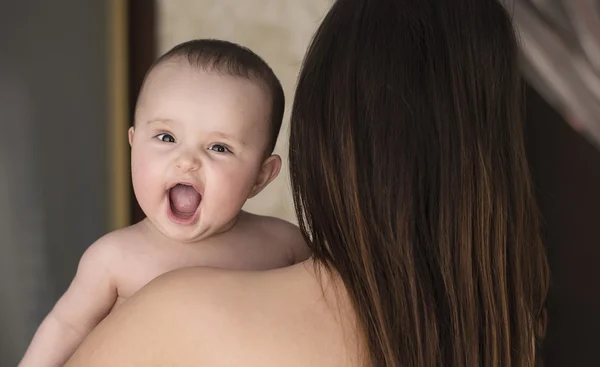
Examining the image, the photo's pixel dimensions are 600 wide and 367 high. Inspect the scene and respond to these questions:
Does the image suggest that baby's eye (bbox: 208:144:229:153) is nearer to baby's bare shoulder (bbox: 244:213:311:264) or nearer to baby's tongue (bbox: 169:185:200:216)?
baby's tongue (bbox: 169:185:200:216)

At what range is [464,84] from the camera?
0.69 metres

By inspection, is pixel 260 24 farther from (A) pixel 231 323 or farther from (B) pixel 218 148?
(A) pixel 231 323

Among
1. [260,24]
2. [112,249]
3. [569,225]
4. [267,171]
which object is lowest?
[569,225]

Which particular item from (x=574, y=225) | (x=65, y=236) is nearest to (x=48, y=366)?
(x=65, y=236)

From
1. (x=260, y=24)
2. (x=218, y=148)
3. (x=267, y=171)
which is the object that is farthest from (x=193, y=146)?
(x=260, y=24)

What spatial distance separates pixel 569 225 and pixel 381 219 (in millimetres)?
1450

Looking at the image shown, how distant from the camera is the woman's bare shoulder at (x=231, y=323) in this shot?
666 millimetres

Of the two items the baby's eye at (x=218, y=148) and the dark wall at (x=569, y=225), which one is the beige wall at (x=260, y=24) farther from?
the baby's eye at (x=218, y=148)

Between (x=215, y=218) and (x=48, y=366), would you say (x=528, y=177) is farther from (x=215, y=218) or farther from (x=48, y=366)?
(x=48, y=366)

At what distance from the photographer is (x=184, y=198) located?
952mm

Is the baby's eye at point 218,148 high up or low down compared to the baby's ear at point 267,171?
up

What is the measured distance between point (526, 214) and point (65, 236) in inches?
52.5

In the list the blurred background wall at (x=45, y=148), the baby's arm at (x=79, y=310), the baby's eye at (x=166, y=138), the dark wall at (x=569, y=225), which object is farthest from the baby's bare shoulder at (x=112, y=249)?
the dark wall at (x=569, y=225)

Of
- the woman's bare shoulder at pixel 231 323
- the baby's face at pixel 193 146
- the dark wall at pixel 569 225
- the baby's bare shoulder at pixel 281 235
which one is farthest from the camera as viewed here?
the dark wall at pixel 569 225
